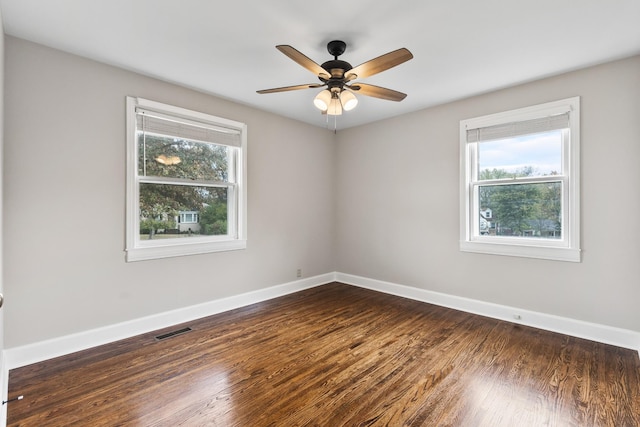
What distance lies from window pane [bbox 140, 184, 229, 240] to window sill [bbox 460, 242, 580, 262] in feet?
10.1

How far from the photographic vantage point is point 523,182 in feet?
11.1

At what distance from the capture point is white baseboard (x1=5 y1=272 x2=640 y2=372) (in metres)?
2.52

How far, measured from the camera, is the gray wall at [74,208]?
2.42m

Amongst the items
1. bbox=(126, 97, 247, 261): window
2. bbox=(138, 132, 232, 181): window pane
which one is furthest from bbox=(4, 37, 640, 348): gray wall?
bbox=(138, 132, 232, 181): window pane

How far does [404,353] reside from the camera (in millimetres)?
2650

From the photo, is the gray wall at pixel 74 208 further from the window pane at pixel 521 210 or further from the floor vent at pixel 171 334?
the window pane at pixel 521 210

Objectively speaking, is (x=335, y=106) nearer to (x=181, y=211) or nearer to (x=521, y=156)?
(x=181, y=211)

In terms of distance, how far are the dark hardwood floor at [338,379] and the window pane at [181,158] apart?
1673 mm

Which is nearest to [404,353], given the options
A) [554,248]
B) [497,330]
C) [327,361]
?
[327,361]

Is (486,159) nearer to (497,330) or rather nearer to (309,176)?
(497,330)

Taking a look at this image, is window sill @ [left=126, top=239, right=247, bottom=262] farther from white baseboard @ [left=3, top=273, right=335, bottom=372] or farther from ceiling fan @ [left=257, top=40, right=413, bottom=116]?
ceiling fan @ [left=257, top=40, right=413, bottom=116]

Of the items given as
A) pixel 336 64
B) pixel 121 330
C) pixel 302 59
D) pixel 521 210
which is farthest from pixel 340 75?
pixel 121 330

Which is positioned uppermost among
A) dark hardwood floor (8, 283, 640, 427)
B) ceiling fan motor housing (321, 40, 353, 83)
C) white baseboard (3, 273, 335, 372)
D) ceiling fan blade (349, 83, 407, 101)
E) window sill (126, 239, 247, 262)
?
ceiling fan motor housing (321, 40, 353, 83)

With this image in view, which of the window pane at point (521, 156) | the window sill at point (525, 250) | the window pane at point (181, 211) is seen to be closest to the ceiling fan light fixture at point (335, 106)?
the window pane at point (181, 211)
